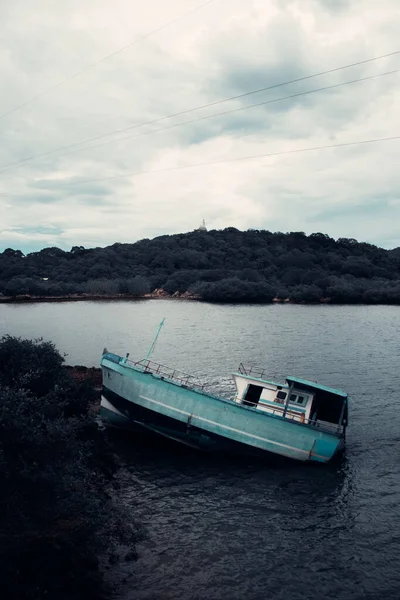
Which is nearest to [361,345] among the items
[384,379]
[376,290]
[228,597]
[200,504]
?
[384,379]

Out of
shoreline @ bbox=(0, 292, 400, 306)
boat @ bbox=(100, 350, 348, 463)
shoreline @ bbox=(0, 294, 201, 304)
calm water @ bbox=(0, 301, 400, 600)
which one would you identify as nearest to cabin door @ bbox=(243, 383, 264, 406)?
boat @ bbox=(100, 350, 348, 463)

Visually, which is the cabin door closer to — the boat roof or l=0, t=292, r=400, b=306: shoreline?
the boat roof

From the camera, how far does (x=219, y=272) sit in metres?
156

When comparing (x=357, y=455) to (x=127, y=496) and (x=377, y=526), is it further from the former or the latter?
(x=127, y=496)

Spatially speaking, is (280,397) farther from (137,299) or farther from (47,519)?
(137,299)

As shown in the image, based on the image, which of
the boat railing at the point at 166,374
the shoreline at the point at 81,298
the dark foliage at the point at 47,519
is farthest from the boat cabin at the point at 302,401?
the shoreline at the point at 81,298

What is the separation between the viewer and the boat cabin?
2475 cm

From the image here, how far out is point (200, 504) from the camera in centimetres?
1922

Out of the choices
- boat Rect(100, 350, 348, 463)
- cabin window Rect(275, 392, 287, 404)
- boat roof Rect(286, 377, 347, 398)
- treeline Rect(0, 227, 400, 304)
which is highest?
treeline Rect(0, 227, 400, 304)

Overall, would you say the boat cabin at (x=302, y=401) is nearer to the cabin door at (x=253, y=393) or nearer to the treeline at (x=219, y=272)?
the cabin door at (x=253, y=393)

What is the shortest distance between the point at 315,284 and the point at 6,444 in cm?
13504

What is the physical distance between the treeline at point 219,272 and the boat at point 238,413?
353 feet

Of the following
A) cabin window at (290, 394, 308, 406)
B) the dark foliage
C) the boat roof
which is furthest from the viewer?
cabin window at (290, 394, 308, 406)

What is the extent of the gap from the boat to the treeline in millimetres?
107515
